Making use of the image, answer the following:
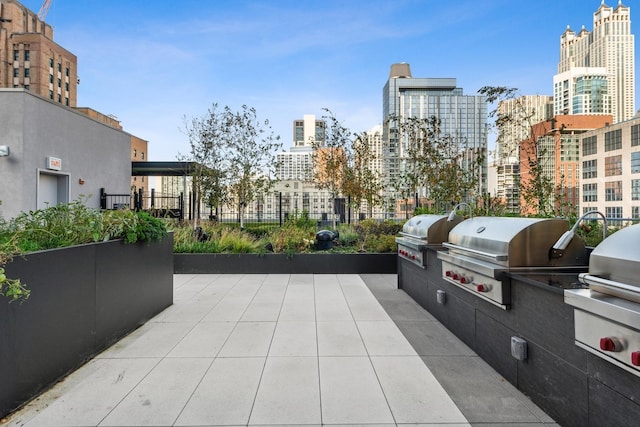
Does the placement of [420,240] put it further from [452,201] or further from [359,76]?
[359,76]

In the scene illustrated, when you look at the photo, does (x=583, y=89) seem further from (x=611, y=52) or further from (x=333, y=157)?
(x=611, y=52)

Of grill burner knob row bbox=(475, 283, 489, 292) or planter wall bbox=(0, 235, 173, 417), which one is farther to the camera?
grill burner knob row bbox=(475, 283, 489, 292)

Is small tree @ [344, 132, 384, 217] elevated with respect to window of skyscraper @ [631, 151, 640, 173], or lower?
lower

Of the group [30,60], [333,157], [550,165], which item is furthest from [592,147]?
[30,60]

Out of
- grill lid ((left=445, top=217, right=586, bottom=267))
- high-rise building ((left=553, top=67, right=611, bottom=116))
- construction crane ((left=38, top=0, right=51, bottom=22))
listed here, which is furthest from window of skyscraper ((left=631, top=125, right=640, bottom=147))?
construction crane ((left=38, top=0, right=51, bottom=22))

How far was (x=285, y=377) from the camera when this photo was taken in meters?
2.48

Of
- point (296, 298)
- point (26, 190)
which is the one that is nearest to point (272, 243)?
point (296, 298)

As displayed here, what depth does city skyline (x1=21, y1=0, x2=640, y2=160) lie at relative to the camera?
34.9ft

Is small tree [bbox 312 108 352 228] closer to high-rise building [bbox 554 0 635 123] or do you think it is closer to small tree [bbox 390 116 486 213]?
small tree [bbox 390 116 486 213]

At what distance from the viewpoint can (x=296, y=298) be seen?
4969 millimetres

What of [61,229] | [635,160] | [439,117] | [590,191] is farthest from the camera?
[590,191]

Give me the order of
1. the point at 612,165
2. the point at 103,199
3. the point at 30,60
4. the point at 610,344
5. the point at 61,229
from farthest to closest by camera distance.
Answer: the point at 30,60
the point at 612,165
the point at 103,199
the point at 61,229
the point at 610,344

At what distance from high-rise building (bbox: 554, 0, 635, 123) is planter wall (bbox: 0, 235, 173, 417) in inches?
615

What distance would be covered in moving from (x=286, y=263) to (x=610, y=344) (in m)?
5.98
